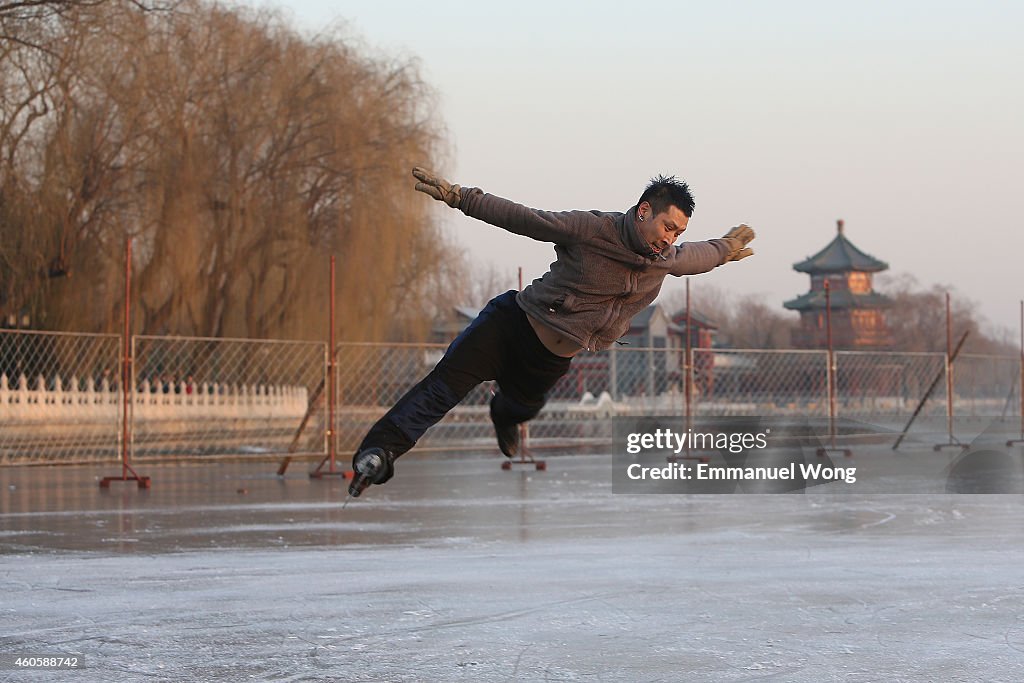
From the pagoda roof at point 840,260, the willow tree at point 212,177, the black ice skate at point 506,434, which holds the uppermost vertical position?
the pagoda roof at point 840,260

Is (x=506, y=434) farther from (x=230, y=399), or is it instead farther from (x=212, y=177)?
(x=230, y=399)

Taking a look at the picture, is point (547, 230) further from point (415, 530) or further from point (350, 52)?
point (350, 52)

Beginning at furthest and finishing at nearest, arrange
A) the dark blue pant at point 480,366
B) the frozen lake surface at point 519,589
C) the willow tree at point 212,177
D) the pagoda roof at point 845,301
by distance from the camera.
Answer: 1. the pagoda roof at point 845,301
2. the willow tree at point 212,177
3. the dark blue pant at point 480,366
4. the frozen lake surface at point 519,589

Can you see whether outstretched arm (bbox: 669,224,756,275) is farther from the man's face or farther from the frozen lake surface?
the frozen lake surface

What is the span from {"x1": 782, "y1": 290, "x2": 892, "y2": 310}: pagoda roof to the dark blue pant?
90771mm

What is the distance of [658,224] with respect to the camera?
602 centimetres

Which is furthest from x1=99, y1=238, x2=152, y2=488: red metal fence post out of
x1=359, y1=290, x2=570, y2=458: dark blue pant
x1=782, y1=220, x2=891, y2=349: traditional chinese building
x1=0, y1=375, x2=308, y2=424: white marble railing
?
x1=782, y1=220, x2=891, y2=349: traditional chinese building

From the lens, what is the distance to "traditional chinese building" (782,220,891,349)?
97.1 m

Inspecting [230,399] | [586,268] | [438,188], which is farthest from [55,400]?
[438,188]

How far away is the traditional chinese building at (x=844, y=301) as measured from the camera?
97062 millimetres

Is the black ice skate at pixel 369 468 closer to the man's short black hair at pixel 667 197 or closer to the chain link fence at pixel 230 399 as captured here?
the man's short black hair at pixel 667 197

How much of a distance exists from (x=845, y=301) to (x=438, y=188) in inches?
3707

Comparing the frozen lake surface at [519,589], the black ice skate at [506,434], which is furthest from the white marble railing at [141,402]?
the black ice skate at [506,434]

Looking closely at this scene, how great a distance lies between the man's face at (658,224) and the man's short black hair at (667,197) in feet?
0.06
